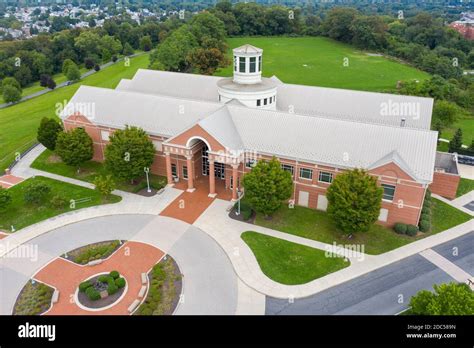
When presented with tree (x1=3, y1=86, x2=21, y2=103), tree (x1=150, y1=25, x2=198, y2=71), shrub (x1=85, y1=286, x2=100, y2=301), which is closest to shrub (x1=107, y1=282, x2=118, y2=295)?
shrub (x1=85, y1=286, x2=100, y2=301)

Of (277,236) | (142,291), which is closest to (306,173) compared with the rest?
(277,236)

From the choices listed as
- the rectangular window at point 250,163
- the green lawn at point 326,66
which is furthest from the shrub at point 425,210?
the green lawn at point 326,66

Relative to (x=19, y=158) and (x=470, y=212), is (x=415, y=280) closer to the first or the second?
(x=470, y=212)

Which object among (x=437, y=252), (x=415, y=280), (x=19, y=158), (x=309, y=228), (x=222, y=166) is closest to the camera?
(x=415, y=280)

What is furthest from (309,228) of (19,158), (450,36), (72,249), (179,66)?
(450,36)

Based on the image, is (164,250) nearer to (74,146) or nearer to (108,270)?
(108,270)

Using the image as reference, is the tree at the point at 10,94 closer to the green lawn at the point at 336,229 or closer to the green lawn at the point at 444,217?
the green lawn at the point at 336,229
